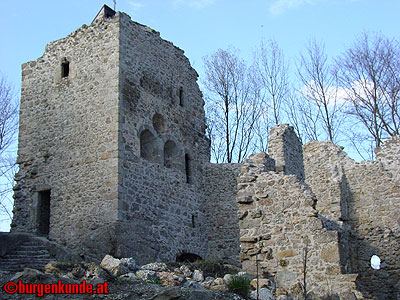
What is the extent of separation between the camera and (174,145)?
17359 millimetres

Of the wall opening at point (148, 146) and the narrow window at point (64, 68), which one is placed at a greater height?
the narrow window at point (64, 68)

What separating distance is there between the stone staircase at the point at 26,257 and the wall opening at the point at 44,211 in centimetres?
212

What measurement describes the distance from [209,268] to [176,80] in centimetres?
854

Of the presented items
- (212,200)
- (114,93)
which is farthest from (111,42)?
(212,200)

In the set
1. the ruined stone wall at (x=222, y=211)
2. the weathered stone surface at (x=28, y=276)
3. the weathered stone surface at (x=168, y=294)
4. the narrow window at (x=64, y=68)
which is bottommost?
the weathered stone surface at (x=168, y=294)

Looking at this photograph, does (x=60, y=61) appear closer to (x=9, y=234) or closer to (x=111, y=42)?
(x=111, y=42)

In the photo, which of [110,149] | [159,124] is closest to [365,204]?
[159,124]

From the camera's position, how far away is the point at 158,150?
16.4 metres

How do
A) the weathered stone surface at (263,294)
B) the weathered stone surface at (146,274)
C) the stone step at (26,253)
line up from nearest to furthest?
the weathered stone surface at (263,294), the weathered stone surface at (146,274), the stone step at (26,253)

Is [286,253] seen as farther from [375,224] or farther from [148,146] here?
[148,146]

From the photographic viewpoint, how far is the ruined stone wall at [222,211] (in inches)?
696

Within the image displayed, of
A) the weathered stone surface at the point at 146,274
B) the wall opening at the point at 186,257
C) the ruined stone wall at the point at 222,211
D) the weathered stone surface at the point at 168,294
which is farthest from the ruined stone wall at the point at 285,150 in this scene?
the weathered stone surface at the point at 168,294

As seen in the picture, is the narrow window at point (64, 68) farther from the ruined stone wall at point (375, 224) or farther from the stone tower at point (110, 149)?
the ruined stone wall at point (375, 224)

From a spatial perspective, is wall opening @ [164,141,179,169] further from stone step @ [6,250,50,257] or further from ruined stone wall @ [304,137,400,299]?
stone step @ [6,250,50,257]
